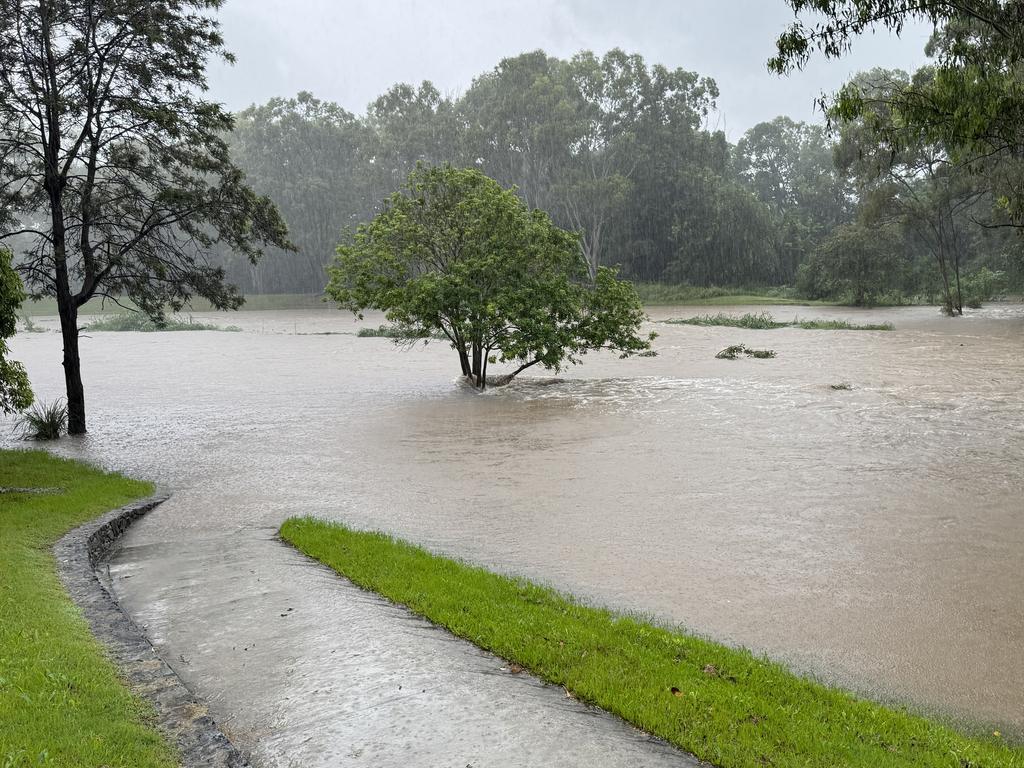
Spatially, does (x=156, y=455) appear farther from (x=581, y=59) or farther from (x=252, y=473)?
(x=581, y=59)

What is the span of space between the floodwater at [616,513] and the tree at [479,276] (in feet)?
6.34

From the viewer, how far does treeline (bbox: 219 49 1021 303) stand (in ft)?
202

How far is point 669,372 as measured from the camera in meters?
29.2

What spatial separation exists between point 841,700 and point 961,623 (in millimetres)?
2879

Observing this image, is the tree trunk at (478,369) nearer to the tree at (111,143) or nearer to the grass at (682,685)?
the tree at (111,143)

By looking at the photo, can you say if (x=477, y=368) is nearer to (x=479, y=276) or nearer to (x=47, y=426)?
(x=479, y=276)

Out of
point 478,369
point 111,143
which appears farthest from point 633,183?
point 111,143

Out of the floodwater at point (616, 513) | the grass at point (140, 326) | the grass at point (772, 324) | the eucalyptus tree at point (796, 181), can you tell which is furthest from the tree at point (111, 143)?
the eucalyptus tree at point (796, 181)

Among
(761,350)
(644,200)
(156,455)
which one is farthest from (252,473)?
(644,200)

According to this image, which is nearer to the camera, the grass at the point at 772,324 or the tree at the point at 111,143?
the tree at the point at 111,143

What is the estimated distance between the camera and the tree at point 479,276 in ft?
77.6

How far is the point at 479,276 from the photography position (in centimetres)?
2425

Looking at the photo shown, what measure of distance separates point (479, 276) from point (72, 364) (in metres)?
10.7

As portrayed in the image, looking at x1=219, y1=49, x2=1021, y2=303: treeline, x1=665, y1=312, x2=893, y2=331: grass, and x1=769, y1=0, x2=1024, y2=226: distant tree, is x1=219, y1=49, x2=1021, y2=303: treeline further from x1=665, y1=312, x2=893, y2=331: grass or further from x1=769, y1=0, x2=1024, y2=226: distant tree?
x1=769, y1=0, x2=1024, y2=226: distant tree
